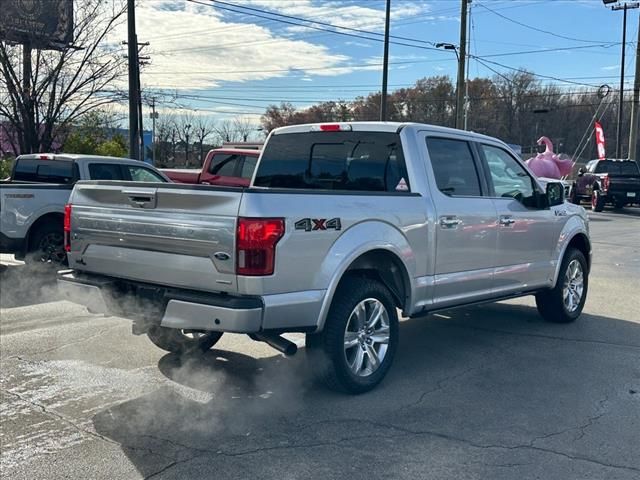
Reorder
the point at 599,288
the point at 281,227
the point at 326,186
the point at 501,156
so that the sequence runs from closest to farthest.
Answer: the point at 281,227
the point at 326,186
the point at 501,156
the point at 599,288

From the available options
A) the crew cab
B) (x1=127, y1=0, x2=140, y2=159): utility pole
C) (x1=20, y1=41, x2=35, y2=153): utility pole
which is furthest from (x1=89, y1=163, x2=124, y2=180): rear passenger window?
the crew cab

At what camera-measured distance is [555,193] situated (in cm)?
716

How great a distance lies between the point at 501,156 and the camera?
682 cm

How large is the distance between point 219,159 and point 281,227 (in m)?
12.7

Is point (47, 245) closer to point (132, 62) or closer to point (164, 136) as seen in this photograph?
point (132, 62)

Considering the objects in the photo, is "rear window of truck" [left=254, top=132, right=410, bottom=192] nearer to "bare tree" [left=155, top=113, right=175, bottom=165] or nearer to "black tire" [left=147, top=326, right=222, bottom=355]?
"black tire" [left=147, top=326, right=222, bottom=355]

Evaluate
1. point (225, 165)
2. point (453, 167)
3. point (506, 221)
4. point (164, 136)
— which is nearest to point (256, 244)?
point (453, 167)

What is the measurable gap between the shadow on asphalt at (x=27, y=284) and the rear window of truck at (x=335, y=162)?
12.4ft

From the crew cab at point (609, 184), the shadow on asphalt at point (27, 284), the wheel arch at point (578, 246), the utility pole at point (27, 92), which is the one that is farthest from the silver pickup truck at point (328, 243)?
the crew cab at point (609, 184)

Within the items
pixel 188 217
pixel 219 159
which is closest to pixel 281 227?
pixel 188 217

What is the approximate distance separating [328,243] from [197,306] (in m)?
0.99

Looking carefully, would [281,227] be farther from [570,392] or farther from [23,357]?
[23,357]

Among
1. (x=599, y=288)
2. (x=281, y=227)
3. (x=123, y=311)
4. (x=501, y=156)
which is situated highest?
(x=501, y=156)

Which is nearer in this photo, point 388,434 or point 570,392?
point 388,434
